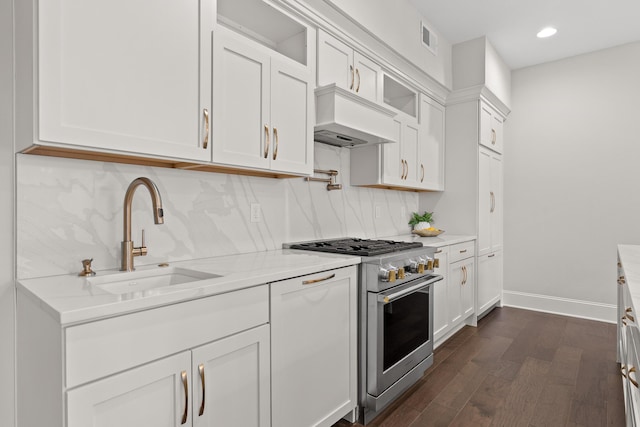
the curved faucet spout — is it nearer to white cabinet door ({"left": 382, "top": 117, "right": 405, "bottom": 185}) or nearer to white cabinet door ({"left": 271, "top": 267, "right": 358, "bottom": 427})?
white cabinet door ({"left": 271, "top": 267, "right": 358, "bottom": 427})

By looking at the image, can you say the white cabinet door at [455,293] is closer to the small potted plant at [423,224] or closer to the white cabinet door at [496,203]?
the small potted plant at [423,224]

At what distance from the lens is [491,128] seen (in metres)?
4.13

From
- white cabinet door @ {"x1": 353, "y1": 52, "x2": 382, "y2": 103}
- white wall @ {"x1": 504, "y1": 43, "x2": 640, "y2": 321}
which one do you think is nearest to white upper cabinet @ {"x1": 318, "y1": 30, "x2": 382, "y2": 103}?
white cabinet door @ {"x1": 353, "y1": 52, "x2": 382, "y2": 103}

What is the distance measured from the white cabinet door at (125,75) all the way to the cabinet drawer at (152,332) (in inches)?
24.5

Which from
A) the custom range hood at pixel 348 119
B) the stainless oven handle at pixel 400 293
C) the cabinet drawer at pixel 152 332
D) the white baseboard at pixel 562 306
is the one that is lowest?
the white baseboard at pixel 562 306

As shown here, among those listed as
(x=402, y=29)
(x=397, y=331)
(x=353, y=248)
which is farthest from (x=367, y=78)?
(x=397, y=331)

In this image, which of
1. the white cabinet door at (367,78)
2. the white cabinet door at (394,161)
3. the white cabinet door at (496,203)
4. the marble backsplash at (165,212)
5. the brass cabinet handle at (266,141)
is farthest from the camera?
the white cabinet door at (496,203)

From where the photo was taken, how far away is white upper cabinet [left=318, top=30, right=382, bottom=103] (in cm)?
237

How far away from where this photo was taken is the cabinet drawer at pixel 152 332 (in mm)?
987

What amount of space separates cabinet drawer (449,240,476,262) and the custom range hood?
3.96 ft

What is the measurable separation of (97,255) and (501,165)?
4364 millimetres

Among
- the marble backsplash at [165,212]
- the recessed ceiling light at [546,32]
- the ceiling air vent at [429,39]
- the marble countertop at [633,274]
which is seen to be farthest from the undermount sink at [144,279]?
the recessed ceiling light at [546,32]

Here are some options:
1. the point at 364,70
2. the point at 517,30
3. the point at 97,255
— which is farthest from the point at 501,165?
the point at 97,255

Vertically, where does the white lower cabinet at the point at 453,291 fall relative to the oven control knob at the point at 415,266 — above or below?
below
